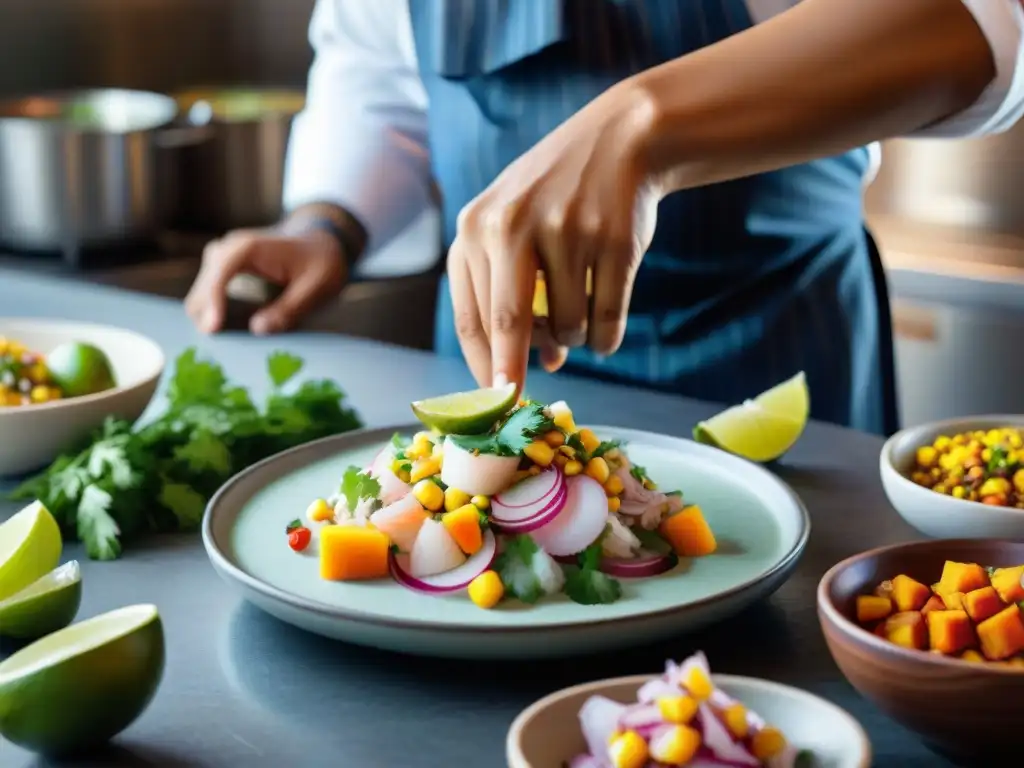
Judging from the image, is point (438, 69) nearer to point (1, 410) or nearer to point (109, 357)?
point (109, 357)

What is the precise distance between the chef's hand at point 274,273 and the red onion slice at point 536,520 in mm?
1068

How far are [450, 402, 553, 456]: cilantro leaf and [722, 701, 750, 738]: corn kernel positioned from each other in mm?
371

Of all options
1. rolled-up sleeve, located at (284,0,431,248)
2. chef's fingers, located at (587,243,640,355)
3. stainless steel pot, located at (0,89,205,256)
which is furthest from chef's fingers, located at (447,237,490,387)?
stainless steel pot, located at (0,89,205,256)

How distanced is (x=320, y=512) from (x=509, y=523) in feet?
0.63

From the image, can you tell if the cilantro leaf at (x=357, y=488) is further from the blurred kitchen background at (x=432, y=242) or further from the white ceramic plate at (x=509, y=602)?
the blurred kitchen background at (x=432, y=242)

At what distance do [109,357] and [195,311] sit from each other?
0.43 m

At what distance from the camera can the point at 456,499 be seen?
1.07 metres

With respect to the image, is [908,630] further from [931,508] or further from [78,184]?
[78,184]

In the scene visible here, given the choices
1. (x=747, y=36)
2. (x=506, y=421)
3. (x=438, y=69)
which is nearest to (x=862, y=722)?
(x=506, y=421)

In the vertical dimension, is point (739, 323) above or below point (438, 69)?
below

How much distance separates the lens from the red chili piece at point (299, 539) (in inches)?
44.2

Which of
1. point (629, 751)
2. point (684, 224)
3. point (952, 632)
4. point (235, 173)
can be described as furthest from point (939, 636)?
point (235, 173)

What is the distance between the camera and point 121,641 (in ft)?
2.86

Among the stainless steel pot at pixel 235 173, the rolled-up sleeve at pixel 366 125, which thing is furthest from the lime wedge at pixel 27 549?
the stainless steel pot at pixel 235 173
